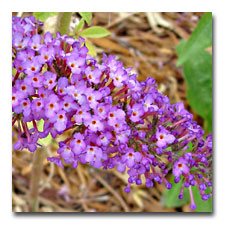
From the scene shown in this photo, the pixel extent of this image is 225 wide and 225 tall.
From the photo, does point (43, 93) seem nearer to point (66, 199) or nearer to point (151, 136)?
point (151, 136)

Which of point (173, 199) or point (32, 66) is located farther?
point (173, 199)

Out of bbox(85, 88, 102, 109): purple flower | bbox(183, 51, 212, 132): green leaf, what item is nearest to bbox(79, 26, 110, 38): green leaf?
bbox(85, 88, 102, 109): purple flower

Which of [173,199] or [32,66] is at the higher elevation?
[32,66]

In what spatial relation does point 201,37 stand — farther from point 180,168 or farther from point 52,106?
point 52,106

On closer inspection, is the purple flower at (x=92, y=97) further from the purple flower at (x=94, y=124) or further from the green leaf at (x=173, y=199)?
the green leaf at (x=173, y=199)

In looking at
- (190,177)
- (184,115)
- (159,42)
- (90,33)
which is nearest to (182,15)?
(159,42)

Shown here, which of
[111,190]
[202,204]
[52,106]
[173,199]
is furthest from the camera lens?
[111,190]

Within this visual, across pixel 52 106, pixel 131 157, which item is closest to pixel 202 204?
pixel 131 157
